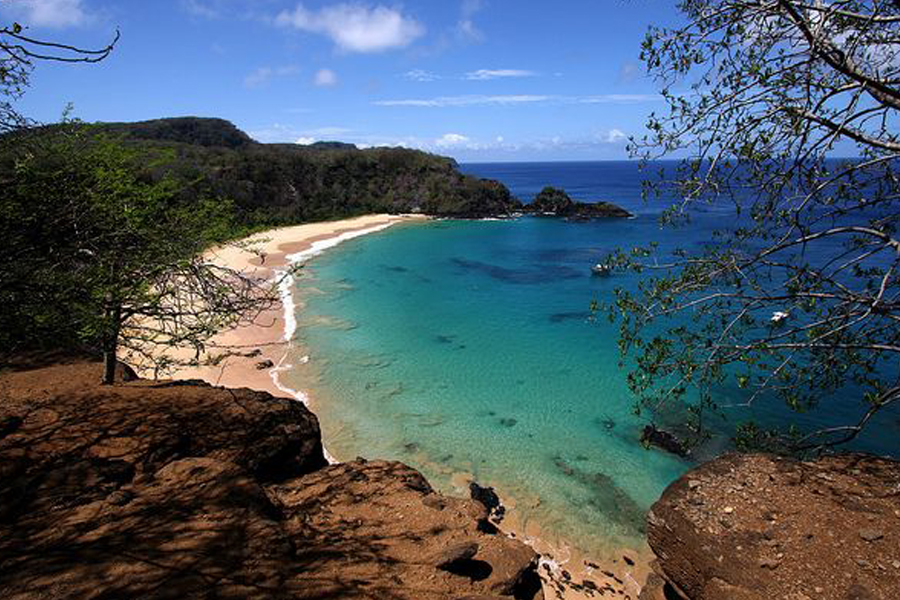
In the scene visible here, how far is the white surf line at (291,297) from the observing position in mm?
18156

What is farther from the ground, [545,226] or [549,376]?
[545,226]

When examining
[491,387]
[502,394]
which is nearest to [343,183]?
[491,387]

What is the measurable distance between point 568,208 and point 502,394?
63.7 metres

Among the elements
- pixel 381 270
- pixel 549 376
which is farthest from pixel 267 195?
pixel 549 376

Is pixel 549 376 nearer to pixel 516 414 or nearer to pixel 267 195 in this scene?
pixel 516 414

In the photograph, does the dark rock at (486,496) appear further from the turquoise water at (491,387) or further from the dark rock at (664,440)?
the dark rock at (664,440)

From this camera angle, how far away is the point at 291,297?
3184 cm

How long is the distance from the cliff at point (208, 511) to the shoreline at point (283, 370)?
4.71 feet

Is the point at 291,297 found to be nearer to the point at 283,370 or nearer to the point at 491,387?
the point at 283,370

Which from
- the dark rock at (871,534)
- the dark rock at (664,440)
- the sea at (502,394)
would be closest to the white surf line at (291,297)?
the sea at (502,394)

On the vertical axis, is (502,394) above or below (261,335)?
below

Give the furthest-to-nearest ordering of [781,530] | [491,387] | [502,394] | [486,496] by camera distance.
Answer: [491,387], [502,394], [486,496], [781,530]

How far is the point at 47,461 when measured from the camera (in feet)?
21.1

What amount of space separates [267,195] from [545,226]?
41123 millimetres
